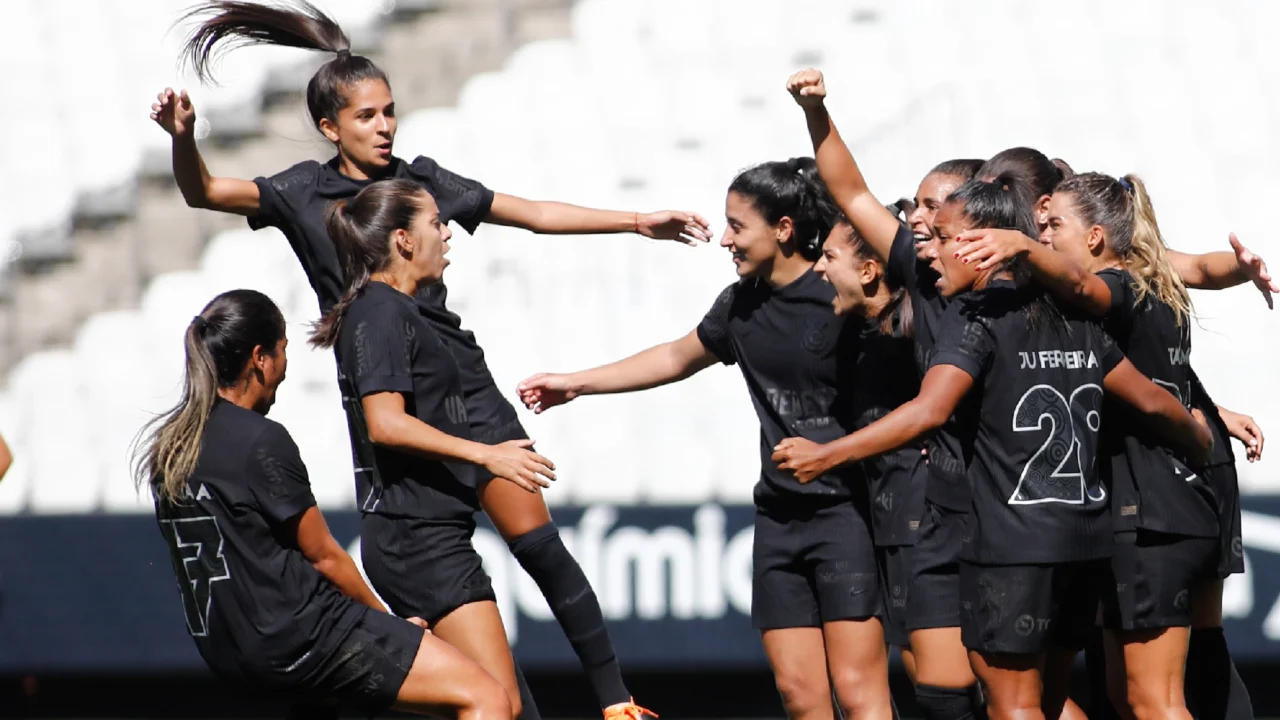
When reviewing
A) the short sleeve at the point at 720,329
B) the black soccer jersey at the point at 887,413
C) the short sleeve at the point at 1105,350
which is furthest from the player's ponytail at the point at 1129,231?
the short sleeve at the point at 720,329

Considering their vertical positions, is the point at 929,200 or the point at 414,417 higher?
the point at 929,200

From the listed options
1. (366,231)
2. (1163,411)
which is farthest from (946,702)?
(366,231)

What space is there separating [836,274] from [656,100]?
13.4 ft

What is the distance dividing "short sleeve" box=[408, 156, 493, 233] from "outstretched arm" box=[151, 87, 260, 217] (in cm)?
46

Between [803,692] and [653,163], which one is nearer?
[803,692]

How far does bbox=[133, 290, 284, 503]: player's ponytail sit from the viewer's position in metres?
3.56

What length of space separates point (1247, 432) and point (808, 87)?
1762 millimetres

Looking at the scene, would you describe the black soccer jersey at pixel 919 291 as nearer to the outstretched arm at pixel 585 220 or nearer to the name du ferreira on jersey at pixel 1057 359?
the name du ferreira on jersey at pixel 1057 359

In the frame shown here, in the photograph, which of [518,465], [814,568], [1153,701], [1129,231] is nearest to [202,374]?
[518,465]

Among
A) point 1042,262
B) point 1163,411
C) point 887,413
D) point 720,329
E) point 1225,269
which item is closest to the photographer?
point 1042,262

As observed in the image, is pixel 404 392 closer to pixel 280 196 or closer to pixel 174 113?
pixel 280 196

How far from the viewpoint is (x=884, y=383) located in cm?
404

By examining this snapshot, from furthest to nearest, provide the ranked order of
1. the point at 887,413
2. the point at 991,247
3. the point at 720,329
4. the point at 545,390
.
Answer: the point at 545,390, the point at 720,329, the point at 887,413, the point at 991,247

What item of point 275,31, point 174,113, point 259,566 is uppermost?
point 275,31
